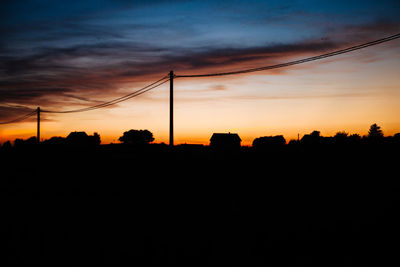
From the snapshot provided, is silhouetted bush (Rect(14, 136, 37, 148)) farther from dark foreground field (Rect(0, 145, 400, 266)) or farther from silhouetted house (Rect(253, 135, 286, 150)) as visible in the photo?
silhouetted house (Rect(253, 135, 286, 150))

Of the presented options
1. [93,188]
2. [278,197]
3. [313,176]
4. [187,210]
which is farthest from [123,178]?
[313,176]

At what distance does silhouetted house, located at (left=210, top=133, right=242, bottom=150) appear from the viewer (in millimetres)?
57103

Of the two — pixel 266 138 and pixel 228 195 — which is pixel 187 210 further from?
pixel 266 138

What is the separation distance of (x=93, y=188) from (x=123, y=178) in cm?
280

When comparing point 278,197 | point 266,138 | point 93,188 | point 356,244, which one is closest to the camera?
point 356,244

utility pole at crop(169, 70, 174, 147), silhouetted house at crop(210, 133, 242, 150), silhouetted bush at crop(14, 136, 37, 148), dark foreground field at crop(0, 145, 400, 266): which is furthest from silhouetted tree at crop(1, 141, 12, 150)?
utility pole at crop(169, 70, 174, 147)

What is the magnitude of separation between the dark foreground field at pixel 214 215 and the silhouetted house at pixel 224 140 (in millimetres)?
35548

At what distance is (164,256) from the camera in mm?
8234

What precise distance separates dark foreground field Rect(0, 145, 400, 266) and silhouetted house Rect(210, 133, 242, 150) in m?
35.5

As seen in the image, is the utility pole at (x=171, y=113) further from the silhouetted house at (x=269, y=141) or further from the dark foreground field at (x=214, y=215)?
the silhouetted house at (x=269, y=141)

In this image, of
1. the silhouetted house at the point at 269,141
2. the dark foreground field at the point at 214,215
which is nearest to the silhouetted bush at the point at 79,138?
the silhouetted house at the point at 269,141

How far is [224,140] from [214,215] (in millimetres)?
46361

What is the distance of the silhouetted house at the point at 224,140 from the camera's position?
57.1 meters

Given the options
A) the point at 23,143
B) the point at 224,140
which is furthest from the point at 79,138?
the point at 224,140
